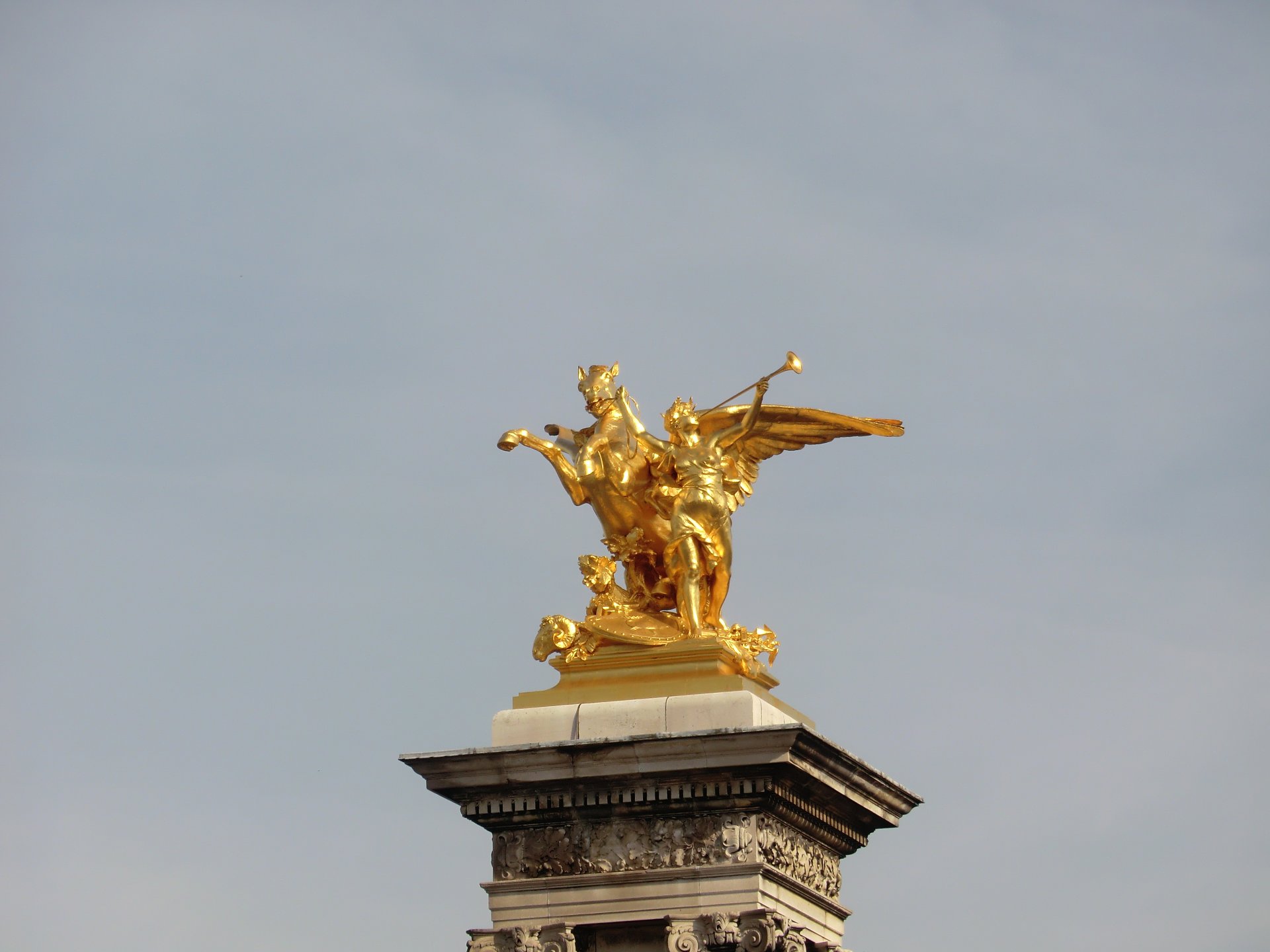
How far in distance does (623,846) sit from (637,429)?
403cm

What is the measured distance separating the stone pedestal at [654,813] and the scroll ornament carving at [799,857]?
0.06ft

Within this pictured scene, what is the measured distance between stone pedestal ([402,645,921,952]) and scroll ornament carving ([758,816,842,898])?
0.02 metres

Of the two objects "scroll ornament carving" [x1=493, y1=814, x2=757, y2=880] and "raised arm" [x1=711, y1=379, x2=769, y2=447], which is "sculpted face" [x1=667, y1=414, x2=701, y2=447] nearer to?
"raised arm" [x1=711, y1=379, x2=769, y2=447]

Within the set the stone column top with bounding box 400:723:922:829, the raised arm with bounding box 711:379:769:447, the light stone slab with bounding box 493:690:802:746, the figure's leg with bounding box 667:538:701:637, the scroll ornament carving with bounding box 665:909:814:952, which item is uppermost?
the raised arm with bounding box 711:379:769:447

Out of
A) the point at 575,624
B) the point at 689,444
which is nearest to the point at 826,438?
the point at 689,444

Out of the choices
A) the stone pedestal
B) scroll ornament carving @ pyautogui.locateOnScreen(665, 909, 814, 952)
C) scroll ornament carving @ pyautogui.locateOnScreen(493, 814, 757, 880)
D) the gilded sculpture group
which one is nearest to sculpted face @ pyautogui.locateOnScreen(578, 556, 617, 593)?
the gilded sculpture group

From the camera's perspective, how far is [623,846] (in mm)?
22250

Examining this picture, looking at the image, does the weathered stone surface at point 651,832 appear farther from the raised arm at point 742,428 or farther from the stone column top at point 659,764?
the raised arm at point 742,428

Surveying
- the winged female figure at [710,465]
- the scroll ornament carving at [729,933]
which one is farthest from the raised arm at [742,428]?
the scroll ornament carving at [729,933]

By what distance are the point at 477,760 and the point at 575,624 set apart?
1690 mm

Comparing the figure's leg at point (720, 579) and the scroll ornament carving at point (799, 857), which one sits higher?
the figure's leg at point (720, 579)

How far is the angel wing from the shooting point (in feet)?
79.1

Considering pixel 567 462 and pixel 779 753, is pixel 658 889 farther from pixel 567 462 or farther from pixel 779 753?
pixel 567 462

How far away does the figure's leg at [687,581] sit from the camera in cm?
2338
